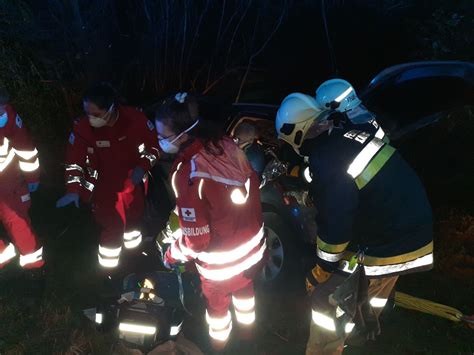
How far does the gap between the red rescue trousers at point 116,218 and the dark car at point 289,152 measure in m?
0.53

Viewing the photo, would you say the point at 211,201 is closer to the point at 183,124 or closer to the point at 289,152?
the point at 183,124

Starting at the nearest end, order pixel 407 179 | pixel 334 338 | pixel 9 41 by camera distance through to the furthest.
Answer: pixel 407 179 → pixel 334 338 → pixel 9 41

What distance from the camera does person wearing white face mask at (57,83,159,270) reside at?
3.65 m

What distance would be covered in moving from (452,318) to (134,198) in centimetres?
272

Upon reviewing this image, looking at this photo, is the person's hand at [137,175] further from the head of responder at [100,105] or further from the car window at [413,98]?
the car window at [413,98]

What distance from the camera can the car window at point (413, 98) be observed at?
14.2 ft

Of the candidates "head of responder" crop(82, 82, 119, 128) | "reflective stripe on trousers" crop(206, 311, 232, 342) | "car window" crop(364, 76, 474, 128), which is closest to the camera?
"reflective stripe on trousers" crop(206, 311, 232, 342)

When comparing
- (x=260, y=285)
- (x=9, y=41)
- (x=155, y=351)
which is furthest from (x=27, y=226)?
(x=9, y=41)

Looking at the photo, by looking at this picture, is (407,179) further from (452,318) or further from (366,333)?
(452,318)

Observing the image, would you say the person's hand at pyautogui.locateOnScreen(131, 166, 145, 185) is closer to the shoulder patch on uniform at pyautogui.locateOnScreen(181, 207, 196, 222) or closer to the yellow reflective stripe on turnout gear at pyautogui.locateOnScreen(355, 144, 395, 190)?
the shoulder patch on uniform at pyautogui.locateOnScreen(181, 207, 196, 222)

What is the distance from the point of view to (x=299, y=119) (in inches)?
114

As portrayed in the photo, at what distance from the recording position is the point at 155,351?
3.36 m

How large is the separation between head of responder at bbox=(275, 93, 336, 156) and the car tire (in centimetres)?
130

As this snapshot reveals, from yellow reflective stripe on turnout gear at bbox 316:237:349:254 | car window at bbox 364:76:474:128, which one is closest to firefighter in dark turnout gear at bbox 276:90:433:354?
yellow reflective stripe on turnout gear at bbox 316:237:349:254
